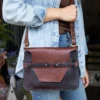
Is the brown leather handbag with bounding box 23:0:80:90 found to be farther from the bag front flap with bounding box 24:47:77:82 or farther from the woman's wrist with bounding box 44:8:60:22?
the woman's wrist with bounding box 44:8:60:22

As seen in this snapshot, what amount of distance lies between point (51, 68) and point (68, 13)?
0.73 ft

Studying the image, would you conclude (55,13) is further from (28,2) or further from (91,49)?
(91,49)

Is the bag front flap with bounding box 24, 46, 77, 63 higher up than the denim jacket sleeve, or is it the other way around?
the denim jacket sleeve

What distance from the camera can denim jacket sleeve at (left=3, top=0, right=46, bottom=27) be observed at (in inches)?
52.2

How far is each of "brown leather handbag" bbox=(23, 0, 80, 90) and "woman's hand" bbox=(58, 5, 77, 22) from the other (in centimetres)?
11

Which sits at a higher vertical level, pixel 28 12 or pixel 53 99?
pixel 28 12

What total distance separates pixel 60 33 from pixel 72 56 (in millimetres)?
109

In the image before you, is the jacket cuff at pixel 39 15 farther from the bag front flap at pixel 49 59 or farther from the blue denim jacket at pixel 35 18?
the bag front flap at pixel 49 59

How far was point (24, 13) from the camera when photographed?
132cm

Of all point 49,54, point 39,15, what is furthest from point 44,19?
point 49,54

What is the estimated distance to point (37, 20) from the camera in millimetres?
1332

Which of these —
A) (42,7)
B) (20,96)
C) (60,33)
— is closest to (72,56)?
(60,33)

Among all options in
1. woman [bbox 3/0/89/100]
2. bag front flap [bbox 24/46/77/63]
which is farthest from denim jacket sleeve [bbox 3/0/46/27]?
bag front flap [bbox 24/46/77/63]

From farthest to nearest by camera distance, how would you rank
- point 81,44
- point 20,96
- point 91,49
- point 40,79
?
1. point 91,49
2. point 20,96
3. point 81,44
4. point 40,79
